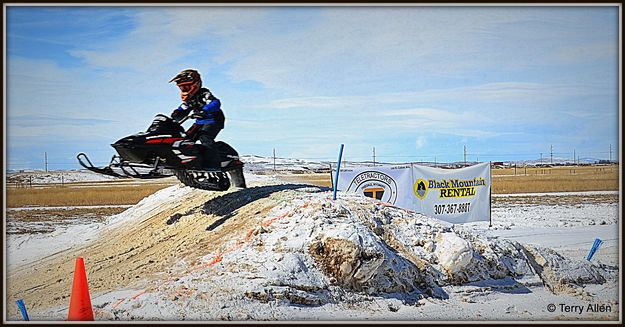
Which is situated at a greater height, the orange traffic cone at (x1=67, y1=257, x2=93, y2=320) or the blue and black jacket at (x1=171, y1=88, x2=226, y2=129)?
the blue and black jacket at (x1=171, y1=88, x2=226, y2=129)

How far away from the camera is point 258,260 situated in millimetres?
8398

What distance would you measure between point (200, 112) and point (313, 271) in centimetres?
413

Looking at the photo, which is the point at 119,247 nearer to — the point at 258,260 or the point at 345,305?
the point at 258,260

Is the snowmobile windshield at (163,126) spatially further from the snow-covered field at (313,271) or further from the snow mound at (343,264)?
the snow mound at (343,264)

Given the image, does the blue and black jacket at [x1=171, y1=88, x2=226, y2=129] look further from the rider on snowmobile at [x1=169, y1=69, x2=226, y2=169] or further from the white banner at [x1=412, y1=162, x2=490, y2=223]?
the white banner at [x1=412, y1=162, x2=490, y2=223]

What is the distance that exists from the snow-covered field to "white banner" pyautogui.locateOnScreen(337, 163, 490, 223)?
199 inches

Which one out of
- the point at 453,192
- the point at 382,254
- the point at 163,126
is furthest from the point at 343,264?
the point at 453,192

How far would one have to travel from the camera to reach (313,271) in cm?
830

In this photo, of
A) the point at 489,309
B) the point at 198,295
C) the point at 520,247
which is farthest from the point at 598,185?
the point at 198,295

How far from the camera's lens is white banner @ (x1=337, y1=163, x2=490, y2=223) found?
16.4 m

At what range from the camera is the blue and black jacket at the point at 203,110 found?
1084 cm

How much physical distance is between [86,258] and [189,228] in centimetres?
215

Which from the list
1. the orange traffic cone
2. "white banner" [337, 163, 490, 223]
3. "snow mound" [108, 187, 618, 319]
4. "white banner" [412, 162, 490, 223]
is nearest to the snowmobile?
"snow mound" [108, 187, 618, 319]

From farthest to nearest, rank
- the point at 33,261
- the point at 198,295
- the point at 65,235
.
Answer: the point at 65,235 < the point at 33,261 < the point at 198,295
